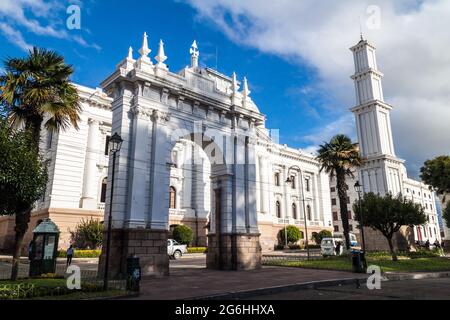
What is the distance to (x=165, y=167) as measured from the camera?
18938 millimetres

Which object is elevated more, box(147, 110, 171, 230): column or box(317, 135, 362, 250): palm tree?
box(317, 135, 362, 250): palm tree

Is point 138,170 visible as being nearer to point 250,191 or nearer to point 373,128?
point 250,191

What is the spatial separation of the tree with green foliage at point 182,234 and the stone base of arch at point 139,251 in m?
19.0

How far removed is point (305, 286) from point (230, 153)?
10545 mm

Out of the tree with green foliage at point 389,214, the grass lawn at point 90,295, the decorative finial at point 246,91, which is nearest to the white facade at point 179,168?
the decorative finial at point 246,91

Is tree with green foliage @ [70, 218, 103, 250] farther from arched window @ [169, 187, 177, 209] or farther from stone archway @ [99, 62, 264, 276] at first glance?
stone archway @ [99, 62, 264, 276]

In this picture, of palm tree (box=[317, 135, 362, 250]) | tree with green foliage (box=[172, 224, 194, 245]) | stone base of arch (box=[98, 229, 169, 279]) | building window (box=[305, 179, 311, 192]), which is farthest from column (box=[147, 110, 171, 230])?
building window (box=[305, 179, 311, 192])

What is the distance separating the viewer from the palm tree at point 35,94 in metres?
15.3

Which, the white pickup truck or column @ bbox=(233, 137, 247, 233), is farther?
the white pickup truck

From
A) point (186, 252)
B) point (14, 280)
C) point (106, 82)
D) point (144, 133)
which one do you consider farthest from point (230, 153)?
point (186, 252)

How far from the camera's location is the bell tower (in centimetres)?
4281

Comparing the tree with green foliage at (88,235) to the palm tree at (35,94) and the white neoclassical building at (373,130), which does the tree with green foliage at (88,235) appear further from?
the white neoclassical building at (373,130)

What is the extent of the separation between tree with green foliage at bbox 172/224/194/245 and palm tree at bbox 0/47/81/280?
856 inches

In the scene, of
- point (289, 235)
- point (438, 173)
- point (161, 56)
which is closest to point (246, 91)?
point (161, 56)
